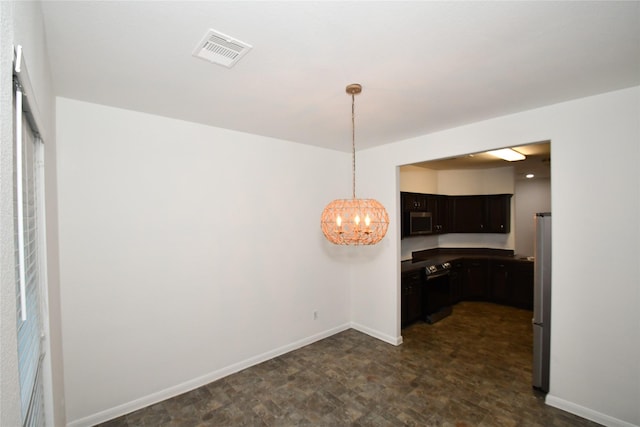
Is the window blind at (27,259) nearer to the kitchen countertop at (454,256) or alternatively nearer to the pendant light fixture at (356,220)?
the pendant light fixture at (356,220)

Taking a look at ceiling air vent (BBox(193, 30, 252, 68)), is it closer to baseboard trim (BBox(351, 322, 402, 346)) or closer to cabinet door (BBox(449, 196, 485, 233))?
baseboard trim (BBox(351, 322, 402, 346))

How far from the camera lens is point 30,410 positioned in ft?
3.77

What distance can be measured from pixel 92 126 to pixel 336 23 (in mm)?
2340

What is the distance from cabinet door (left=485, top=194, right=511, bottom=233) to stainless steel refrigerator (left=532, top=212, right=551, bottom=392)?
3.39 m

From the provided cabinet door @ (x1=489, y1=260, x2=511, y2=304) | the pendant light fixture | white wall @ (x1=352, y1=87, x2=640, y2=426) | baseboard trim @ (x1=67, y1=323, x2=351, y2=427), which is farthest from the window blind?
cabinet door @ (x1=489, y1=260, x2=511, y2=304)

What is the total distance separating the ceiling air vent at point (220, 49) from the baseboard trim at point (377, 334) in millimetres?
3898

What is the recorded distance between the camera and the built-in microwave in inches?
205

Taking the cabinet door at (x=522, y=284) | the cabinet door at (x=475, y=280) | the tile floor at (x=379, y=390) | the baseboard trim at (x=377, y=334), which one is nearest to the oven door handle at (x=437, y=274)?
the tile floor at (x=379, y=390)

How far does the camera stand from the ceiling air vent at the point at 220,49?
1606 millimetres

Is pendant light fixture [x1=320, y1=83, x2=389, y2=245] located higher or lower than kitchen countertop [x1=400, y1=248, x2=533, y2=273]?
higher

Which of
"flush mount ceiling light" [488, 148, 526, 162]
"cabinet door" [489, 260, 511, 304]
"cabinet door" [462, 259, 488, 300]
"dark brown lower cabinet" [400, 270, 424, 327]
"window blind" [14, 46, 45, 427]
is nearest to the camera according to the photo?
"window blind" [14, 46, 45, 427]

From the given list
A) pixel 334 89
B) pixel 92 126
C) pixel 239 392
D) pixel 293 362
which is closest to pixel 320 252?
pixel 293 362

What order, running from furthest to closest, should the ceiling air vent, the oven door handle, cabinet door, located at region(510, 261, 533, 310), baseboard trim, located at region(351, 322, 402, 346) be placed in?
1. cabinet door, located at region(510, 261, 533, 310)
2. the oven door handle
3. baseboard trim, located at region(351, 322, 402, 346)
4. the ceiling air vent

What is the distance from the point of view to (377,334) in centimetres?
423
